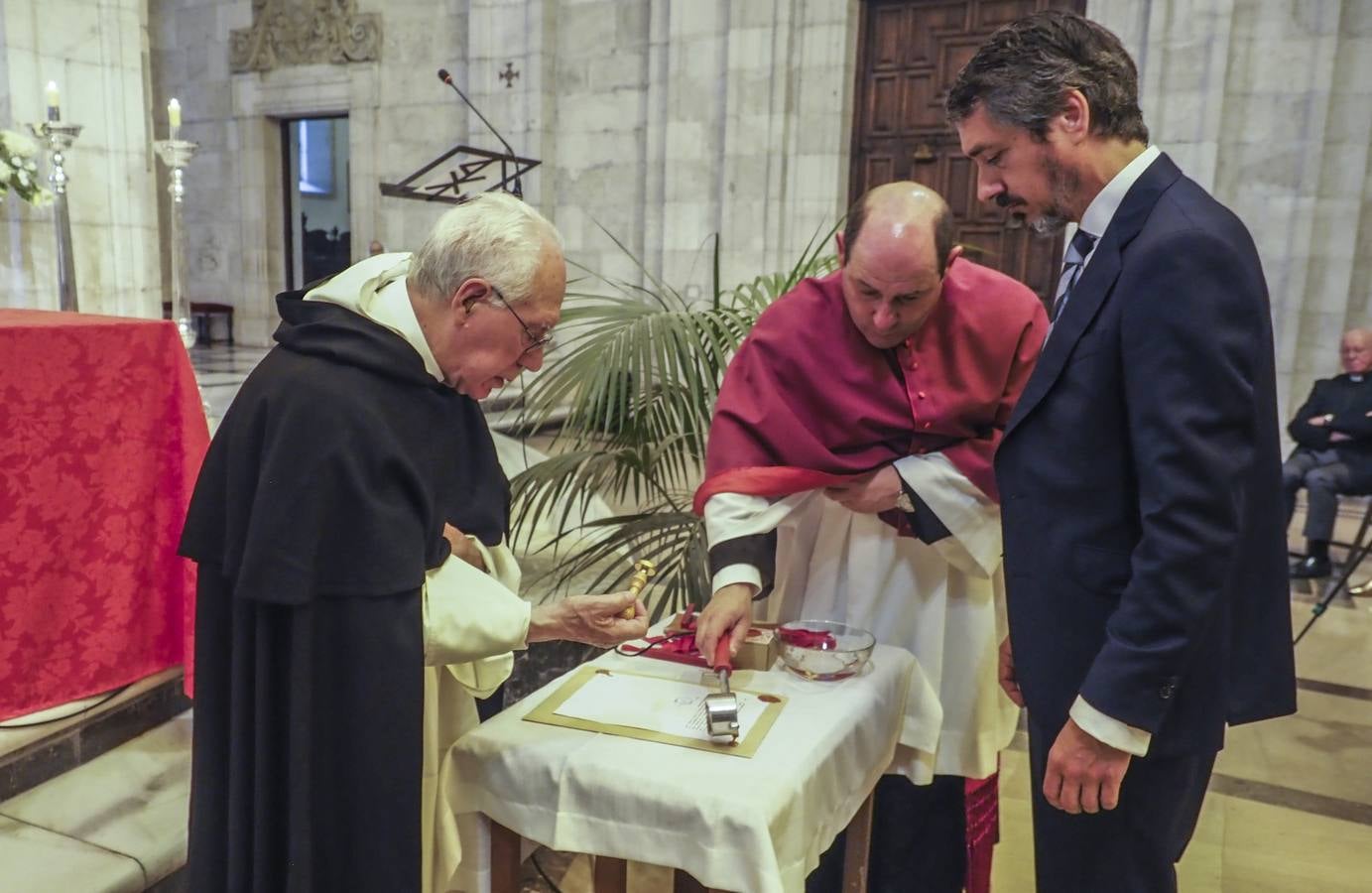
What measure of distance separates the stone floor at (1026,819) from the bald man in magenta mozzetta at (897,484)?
0.74 m

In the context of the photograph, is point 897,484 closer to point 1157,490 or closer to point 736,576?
point 736,576

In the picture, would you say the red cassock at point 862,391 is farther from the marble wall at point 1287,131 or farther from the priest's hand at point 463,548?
the marble wall at point 1287,131

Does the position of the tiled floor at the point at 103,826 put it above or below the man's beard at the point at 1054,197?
below

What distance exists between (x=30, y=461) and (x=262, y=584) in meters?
1.61

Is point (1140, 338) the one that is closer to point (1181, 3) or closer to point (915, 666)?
point (915, 666)

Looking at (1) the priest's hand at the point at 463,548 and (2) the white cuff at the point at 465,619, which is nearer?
(2) the white cuff at the point at 465,619

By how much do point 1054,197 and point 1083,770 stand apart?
89 centimetres

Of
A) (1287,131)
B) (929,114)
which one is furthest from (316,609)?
(929,114)

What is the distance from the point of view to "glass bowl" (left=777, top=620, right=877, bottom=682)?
189cm

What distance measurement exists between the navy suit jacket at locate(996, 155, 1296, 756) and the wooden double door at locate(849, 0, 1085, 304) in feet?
20.9

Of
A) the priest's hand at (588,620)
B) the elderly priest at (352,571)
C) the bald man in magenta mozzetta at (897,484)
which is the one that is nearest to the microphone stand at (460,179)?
the bald man in magenta mozzetta at (897,484)

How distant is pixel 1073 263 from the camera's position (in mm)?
1721

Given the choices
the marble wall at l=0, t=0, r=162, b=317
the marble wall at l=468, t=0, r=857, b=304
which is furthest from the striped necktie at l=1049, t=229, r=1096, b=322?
the marble wall at l=468, t=0, r=857, b=304

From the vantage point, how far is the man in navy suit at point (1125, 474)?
1420mm
